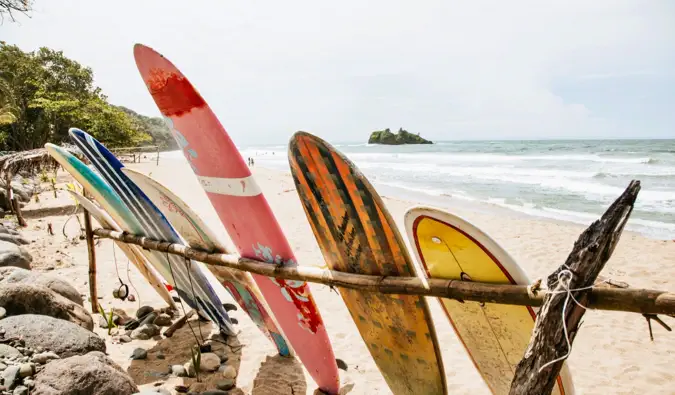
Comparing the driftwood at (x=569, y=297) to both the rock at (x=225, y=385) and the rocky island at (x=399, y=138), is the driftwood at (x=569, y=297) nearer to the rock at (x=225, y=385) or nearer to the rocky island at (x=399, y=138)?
the rock at (x=225, y=385)

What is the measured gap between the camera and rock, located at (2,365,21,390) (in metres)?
2.15

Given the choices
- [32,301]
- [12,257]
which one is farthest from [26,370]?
[12,257]

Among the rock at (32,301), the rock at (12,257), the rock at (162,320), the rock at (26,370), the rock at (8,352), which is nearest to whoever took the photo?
the rock at (26,370)

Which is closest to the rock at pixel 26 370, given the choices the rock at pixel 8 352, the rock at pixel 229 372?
the rock at pixel 8 352

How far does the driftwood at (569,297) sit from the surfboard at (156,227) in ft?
8.58

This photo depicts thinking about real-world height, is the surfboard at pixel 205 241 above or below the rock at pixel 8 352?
above

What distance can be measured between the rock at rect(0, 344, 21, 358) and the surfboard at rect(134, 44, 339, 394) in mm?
1453

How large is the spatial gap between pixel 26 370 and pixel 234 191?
156 centimetres

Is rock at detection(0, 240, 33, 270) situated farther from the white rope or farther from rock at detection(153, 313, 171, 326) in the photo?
the white rope

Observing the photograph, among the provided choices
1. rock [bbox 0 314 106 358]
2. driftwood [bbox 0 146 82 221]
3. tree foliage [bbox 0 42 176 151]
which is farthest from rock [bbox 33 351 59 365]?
tree foliage [bbox 0 42 176 151]

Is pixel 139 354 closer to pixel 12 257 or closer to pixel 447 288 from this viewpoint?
pixel 12 257

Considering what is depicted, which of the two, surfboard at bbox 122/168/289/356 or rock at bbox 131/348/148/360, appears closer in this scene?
surfboard at bbox 122/168/289/356

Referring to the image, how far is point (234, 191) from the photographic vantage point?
2463 mm

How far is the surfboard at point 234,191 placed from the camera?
2340 millimetres
